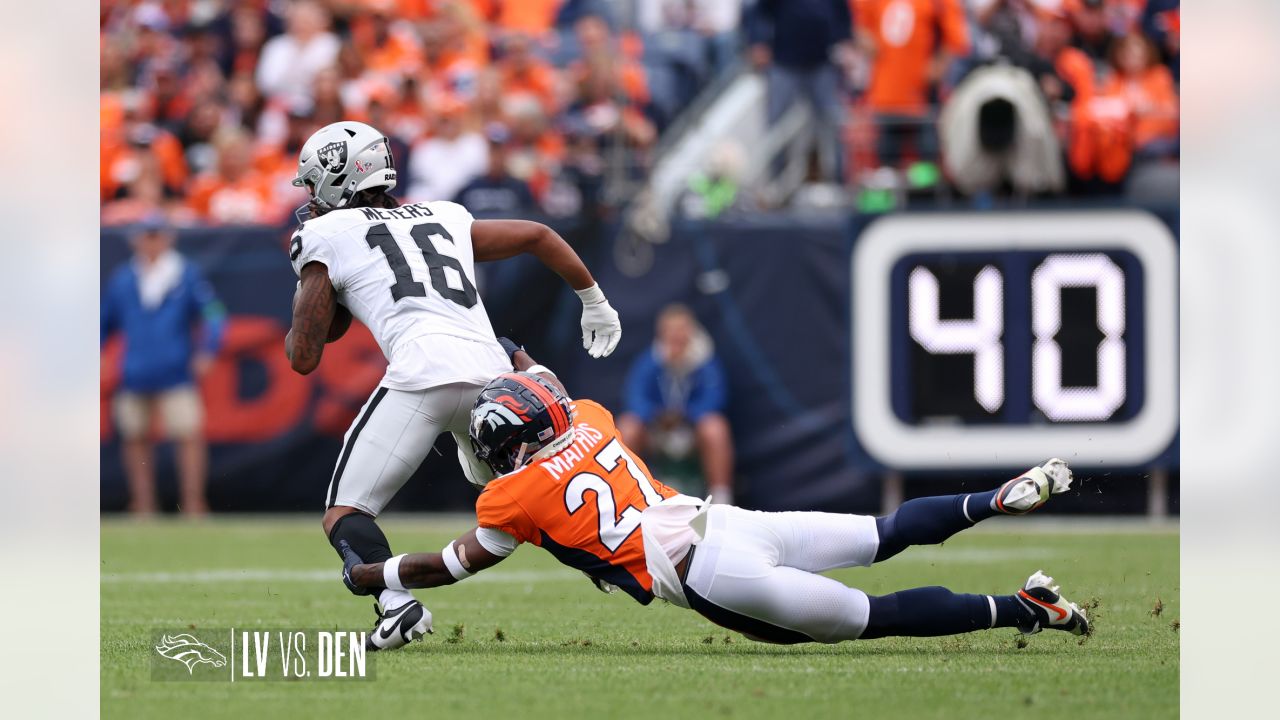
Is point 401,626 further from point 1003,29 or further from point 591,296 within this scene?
point 1003,29

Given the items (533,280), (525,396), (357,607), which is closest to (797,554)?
(525,396)

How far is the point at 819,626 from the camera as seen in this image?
17.5 feet

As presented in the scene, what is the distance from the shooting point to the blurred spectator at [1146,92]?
11453mm

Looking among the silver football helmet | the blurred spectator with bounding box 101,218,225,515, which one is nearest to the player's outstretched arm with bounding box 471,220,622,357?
the silver football helmet

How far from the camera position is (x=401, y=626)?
5.72 m

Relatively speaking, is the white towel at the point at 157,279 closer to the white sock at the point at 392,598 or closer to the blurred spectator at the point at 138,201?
the blurred spectator at the point at 138,201

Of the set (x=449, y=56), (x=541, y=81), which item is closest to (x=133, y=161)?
(x=449, y=56)

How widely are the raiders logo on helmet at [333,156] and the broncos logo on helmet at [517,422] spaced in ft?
4.33

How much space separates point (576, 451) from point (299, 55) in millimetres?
9454

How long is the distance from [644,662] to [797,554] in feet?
1.94

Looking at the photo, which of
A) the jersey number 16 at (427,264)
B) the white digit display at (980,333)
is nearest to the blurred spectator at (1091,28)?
the white digit display at (980,333)

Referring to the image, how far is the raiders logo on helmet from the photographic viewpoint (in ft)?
20.8

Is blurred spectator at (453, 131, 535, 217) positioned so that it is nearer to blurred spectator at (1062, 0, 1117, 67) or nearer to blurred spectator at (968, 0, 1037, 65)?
blurred spectator at (968, 0, 1037, 65)

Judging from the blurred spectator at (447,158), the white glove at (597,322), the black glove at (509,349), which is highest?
the blurred spectator at (447,158)
